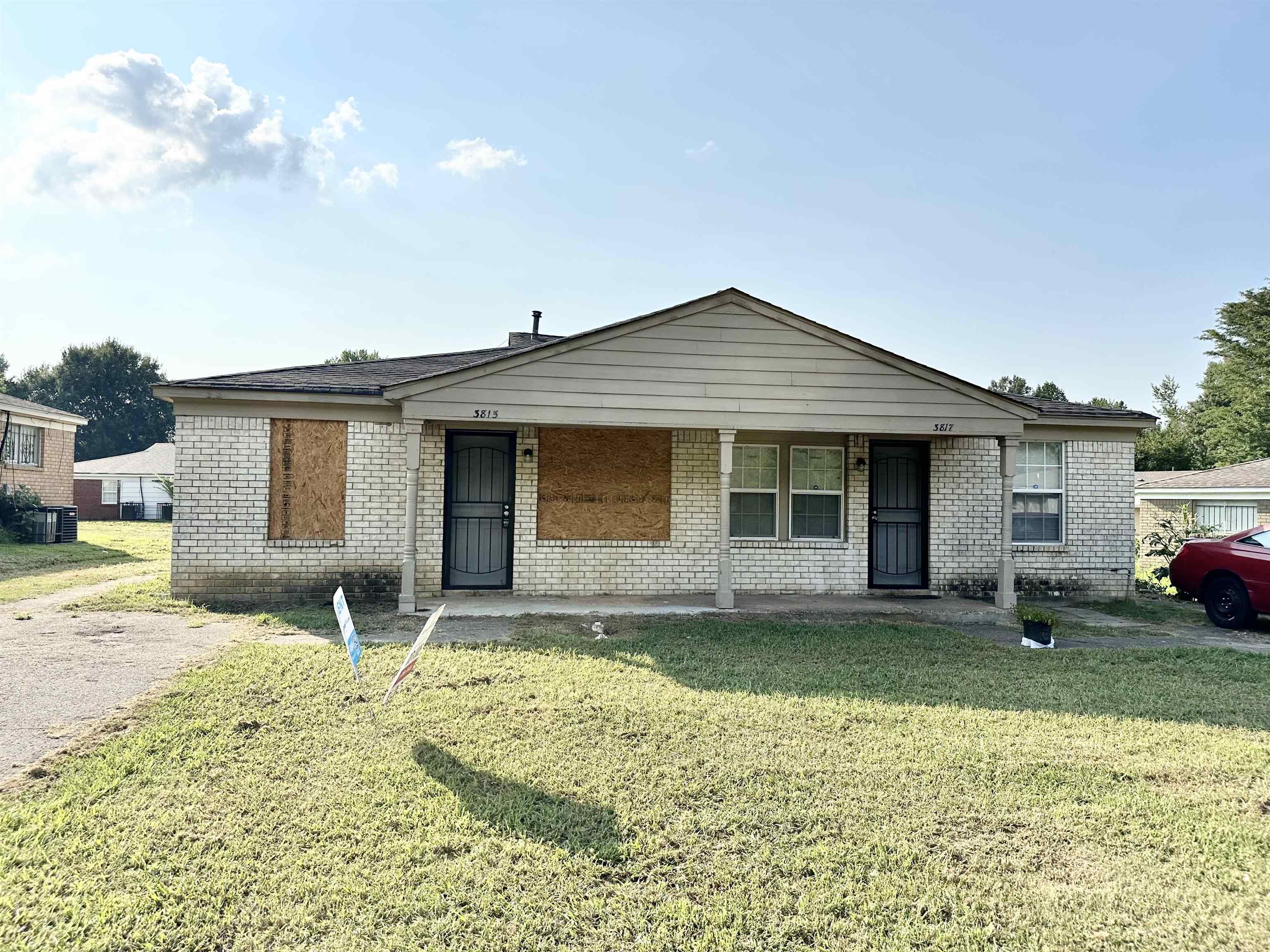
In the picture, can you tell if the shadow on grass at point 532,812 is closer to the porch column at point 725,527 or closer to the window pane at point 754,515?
the porch column at point 725,527

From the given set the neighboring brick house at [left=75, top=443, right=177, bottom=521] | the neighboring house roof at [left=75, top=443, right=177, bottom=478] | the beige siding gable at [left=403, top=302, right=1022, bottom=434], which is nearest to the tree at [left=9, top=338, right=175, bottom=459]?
the neighboring house roof at [left=75, top=443, right=177, bottom=478]


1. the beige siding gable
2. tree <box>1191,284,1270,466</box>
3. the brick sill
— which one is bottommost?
the brick sill

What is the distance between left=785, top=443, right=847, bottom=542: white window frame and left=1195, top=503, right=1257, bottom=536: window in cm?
1484

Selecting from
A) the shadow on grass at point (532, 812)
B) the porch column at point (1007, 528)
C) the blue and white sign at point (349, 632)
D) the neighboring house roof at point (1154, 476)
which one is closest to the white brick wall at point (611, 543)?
the porch column at point (1007, 528)

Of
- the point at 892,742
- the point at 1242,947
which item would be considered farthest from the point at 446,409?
the point at 1242,947

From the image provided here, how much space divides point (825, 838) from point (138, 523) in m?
35.3

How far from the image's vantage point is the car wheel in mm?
8883

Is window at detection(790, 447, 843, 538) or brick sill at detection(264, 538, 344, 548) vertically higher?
window at detection(790, 447, 843, 538)

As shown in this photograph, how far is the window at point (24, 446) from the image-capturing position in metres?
20.1

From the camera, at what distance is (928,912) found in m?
2.68

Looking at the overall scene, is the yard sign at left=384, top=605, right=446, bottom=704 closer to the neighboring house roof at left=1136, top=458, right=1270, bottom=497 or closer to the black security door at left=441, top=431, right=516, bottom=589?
the black security door at left=441, top=431, right=516, bottom=589

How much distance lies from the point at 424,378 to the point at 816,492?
6.07 m

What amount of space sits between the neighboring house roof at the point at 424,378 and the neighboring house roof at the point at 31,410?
50.6ft

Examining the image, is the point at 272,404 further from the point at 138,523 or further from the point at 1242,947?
the point at 138,523
